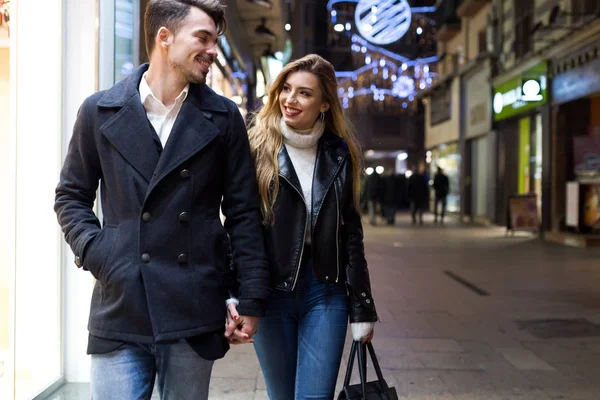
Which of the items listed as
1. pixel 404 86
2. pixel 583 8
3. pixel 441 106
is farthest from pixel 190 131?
pixel 441 106

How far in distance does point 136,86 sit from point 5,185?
4.64ft

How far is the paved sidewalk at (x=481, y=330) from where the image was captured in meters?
5.03

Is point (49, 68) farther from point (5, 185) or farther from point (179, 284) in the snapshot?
point (179, 284)

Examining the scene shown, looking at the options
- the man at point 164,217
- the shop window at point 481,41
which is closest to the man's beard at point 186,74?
the man at point 164,217

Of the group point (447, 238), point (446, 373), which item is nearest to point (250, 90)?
point (447, 238)

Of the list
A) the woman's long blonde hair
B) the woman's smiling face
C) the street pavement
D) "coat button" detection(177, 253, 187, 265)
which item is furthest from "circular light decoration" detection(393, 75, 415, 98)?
"coat button" detection(177, 253, 187, 265)

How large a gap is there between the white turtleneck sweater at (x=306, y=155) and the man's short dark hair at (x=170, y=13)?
0.70 metres

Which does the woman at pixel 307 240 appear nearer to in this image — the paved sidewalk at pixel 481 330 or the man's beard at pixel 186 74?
the man's beard at pixel 186 74

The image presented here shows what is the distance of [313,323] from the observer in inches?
111

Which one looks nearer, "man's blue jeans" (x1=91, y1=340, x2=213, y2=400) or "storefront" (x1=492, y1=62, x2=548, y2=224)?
"man's blue jeans" (x1=91, y1=340, x2=213, y2=400)

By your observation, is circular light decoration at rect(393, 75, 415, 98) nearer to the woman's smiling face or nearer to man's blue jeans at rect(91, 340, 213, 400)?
the woman's smiling face

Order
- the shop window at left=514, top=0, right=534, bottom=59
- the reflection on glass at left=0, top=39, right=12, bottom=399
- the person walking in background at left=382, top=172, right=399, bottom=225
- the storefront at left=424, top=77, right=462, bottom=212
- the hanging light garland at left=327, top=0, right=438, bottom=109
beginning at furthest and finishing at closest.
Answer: the storefront at left=424, top=77, right=462, bottom=212, the hanging light garland at left=327, top=0, right=438, bottom=109, the person walking in background at left=382, top=172, right=399, bottom=225, the shop window at left=514, top=0, right=534, bottom=59, the reflection on glass at left=0, top=39, right=12, bottom=399

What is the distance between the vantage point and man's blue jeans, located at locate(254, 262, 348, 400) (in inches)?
110

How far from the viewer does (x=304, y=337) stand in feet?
9.32
